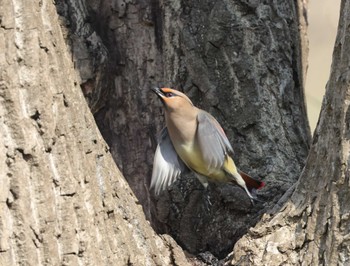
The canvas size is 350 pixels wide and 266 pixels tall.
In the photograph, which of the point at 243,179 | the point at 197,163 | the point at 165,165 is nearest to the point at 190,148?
the point at 197,163

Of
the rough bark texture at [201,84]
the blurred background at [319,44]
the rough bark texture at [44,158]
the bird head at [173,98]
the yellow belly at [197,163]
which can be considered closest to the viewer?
the rough bark texture at [44,158]

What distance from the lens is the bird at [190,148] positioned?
4.27 metres

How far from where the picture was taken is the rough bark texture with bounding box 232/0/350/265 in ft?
10.2

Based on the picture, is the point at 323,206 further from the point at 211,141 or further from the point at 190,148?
the point at 190,148

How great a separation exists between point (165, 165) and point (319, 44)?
10.2ft

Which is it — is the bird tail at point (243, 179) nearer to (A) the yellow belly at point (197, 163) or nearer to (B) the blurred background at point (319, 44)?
(A) the yellow belly at point (197, 163)

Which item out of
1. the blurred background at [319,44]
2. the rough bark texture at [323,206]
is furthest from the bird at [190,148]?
the blurred background at [319,44]

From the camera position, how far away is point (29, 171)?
2883mm

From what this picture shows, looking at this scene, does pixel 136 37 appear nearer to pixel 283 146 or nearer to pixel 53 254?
pixel 283 146

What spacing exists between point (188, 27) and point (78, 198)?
162 cm

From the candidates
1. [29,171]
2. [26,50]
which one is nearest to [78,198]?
[29,171]

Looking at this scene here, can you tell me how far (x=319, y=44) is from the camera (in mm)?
7188

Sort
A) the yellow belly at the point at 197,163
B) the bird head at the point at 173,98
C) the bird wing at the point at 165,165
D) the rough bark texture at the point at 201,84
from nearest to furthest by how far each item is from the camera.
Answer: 1. the rough bark texture at the point at 201,84
2. the bird wing at the point at 165,165
3. the bird head at the point at 173,98
4. the yellow belly at the point at 197,163

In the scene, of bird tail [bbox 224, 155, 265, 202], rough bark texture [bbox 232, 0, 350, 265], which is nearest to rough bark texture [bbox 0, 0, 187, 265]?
rough bark texture [bbox 232, 0, 350, 265]
